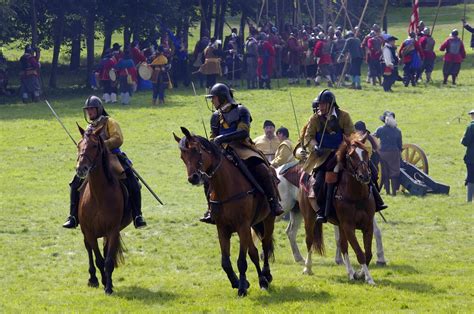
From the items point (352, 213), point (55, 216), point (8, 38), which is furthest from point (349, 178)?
point (8, 38)

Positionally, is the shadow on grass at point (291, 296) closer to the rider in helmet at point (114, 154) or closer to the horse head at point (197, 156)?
the horse head at point (197, 156)

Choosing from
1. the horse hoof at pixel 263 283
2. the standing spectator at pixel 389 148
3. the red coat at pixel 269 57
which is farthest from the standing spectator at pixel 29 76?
the horse hoof at pixel 263 283

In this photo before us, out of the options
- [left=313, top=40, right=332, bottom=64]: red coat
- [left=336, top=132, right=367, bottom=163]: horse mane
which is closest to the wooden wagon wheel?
[left=336, top=132, right=367, bottom=163]: horse mane

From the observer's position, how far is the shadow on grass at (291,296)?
519 inches

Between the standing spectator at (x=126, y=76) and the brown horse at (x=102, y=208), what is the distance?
74.0ft

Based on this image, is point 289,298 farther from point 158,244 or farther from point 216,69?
point 216,69

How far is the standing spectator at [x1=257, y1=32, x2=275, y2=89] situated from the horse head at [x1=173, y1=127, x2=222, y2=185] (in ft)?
87.6

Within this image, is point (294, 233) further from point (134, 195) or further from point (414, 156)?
point (414, 156)

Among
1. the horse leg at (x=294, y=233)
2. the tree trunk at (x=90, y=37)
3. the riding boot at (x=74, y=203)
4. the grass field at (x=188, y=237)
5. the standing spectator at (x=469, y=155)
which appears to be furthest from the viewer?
the tree trunk at (x=90, y=37)

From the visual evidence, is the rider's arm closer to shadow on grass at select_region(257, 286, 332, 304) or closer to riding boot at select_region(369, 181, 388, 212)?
shadow on grass at select_region(257, 286, 332, 304)

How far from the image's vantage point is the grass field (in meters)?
13.3

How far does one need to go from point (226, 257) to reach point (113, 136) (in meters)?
2.29

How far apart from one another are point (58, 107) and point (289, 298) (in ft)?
81.2

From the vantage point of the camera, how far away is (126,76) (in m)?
36.9
